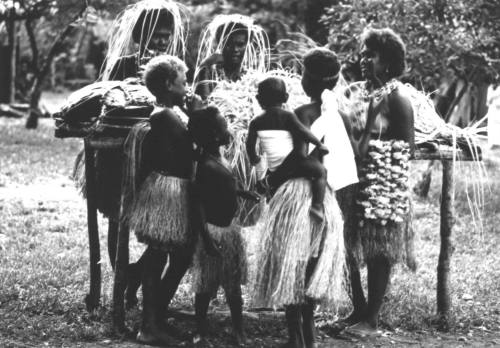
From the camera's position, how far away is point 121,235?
437 centimetres

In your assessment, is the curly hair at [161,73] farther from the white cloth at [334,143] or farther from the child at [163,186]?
the white cloth at [334,143]

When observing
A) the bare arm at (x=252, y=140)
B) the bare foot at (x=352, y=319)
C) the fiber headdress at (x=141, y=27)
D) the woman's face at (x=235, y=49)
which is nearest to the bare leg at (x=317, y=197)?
the bare arm at (x=252, y=140)

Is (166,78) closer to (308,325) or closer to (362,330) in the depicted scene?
(308,325)

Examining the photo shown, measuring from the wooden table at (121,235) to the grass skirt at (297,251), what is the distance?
836mm

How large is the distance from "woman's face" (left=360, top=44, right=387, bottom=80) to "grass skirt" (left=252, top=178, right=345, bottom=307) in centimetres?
81

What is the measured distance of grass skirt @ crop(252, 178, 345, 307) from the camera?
397 cm

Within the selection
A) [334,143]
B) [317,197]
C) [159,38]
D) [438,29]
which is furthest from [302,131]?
[438,29]

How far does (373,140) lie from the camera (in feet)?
14.5

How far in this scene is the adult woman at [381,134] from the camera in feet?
14.3

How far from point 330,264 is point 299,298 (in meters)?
0.26

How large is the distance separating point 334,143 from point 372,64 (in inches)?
25.8

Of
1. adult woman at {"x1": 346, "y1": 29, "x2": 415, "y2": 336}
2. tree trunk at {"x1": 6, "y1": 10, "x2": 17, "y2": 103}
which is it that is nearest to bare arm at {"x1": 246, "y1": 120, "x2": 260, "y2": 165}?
adult woman at {"x1": 346, "y1": 29, "x2": 415, "y2": 336}

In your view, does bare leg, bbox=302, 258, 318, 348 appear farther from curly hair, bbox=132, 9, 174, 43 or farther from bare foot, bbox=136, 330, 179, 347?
curly hair, bbox=132, 9, 174, 43

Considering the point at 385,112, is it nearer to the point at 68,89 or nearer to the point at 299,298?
the point at 299,298
